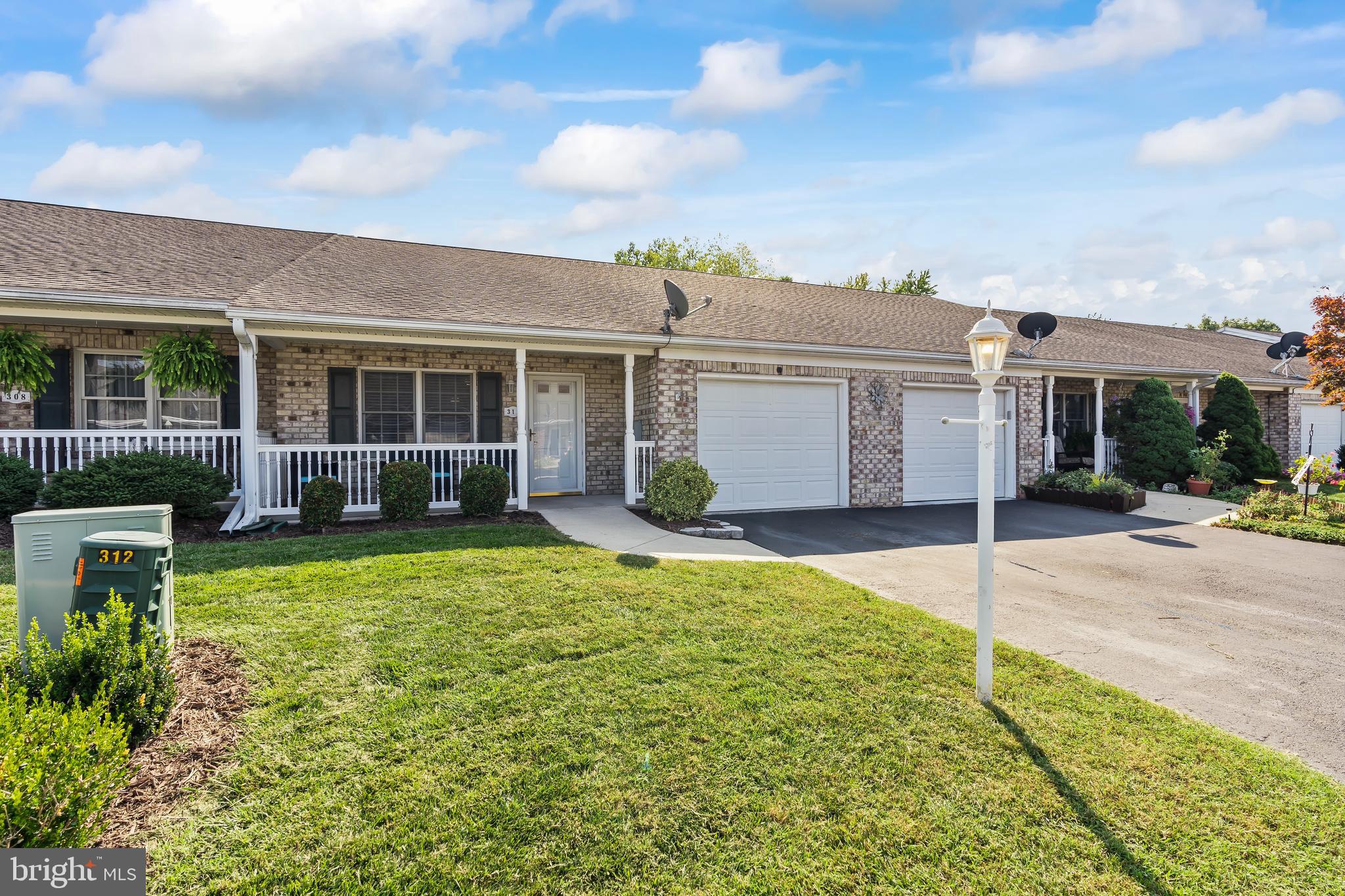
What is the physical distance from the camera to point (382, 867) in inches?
90.7

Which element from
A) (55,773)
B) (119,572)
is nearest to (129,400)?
(119,572)

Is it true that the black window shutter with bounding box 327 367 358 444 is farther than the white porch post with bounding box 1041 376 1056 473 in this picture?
No

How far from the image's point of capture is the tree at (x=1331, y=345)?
37.2 ft

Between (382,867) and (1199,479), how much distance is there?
1647 centimetres

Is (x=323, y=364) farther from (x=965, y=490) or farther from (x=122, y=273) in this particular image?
(x=965, y=490)

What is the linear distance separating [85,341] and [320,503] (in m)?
4.86

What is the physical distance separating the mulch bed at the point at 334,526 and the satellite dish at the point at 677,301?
3.58 meters

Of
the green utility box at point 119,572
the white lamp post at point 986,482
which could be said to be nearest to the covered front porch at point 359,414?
the green utility box at point 119,572

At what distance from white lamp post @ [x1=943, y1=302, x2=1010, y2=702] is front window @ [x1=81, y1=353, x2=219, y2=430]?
10.9 metres

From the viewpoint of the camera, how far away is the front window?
9430mm

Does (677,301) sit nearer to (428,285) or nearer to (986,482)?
(428,285)

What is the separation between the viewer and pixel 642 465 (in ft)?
34.2

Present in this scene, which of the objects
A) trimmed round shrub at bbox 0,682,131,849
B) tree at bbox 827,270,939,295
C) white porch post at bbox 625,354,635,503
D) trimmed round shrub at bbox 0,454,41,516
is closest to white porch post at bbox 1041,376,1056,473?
white porch post at bbox 625,354,635,503

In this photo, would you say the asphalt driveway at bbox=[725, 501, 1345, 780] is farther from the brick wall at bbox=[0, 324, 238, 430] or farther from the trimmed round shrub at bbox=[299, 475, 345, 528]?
the brick wall at bbox=[0, 324, 238, 430]
